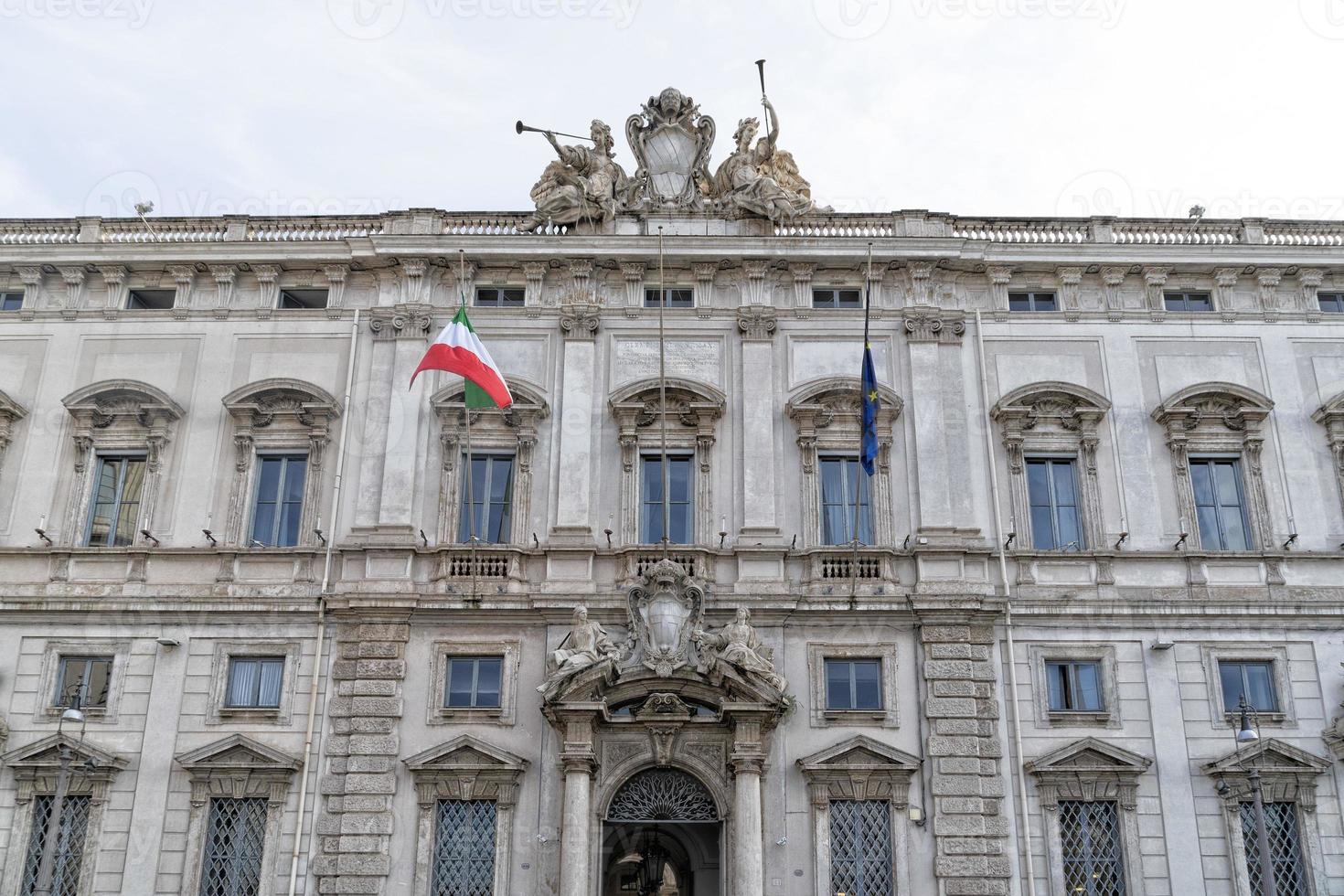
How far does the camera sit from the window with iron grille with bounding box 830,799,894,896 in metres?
24.0

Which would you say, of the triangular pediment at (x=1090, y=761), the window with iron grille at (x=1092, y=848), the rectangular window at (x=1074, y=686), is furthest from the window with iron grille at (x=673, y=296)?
A: the window with iron grille at (x=1092, y=848)

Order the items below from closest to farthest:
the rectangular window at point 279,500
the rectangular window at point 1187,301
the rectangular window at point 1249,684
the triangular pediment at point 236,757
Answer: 1. the triangular pediment at point 236,757
2. the rectangular window at point 1249,684
3. the rectangular window at point 279,500
4. the rectangular window at point 1187,301

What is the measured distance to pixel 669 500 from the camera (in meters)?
27.0

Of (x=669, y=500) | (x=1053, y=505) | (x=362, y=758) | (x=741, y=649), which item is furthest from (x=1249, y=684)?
(x=362, y=758)

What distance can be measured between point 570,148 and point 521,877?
52.1 feet

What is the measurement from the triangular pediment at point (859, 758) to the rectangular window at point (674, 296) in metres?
10.3

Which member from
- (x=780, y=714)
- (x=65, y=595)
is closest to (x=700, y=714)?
(x=780, y=714)

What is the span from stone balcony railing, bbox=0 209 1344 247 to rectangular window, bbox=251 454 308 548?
17.1 ft

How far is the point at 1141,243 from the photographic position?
28.8 metres

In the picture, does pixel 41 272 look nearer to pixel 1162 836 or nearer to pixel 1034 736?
pixel 1034 736

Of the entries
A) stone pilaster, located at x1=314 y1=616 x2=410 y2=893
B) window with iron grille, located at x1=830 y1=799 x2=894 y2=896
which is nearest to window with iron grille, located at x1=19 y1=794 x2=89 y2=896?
stone pilaster, located at x1=314 y1=616 x2=410 y2=893

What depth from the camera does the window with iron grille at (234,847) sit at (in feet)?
79.7

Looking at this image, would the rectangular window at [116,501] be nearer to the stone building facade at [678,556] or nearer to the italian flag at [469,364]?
the stone building facade at [678,556]

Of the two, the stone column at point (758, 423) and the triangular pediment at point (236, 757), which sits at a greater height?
the stone column at point (758, 423)
